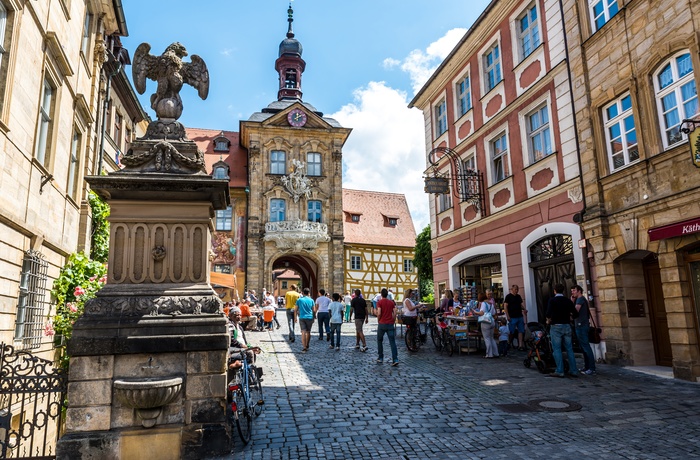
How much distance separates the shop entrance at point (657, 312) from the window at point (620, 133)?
2.06 m

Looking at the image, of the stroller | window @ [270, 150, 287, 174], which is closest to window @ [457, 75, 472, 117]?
the stroller

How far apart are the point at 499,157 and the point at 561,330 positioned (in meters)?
7.22

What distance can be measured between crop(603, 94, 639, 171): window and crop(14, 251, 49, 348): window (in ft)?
40.0

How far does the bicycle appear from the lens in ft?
16.9

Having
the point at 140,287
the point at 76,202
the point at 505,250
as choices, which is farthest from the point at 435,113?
the point at 140,287

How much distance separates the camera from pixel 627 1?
1002 cm

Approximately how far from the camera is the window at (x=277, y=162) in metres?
32.6

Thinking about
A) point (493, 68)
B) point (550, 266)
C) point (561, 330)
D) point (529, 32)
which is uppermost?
point (529, 32)

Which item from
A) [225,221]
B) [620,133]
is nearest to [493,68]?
[620,133]

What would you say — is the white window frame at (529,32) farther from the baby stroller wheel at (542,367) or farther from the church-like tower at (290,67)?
the church-like tower at (290,67)

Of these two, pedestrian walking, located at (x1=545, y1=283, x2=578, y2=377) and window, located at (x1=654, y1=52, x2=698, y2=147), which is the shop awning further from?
window, located at (x1=654, y1=52, x2=698, y2=147)

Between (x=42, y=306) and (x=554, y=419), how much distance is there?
410 inches

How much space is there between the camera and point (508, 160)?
14.2m

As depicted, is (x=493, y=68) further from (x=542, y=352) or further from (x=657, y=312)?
(x=542, y=352)
